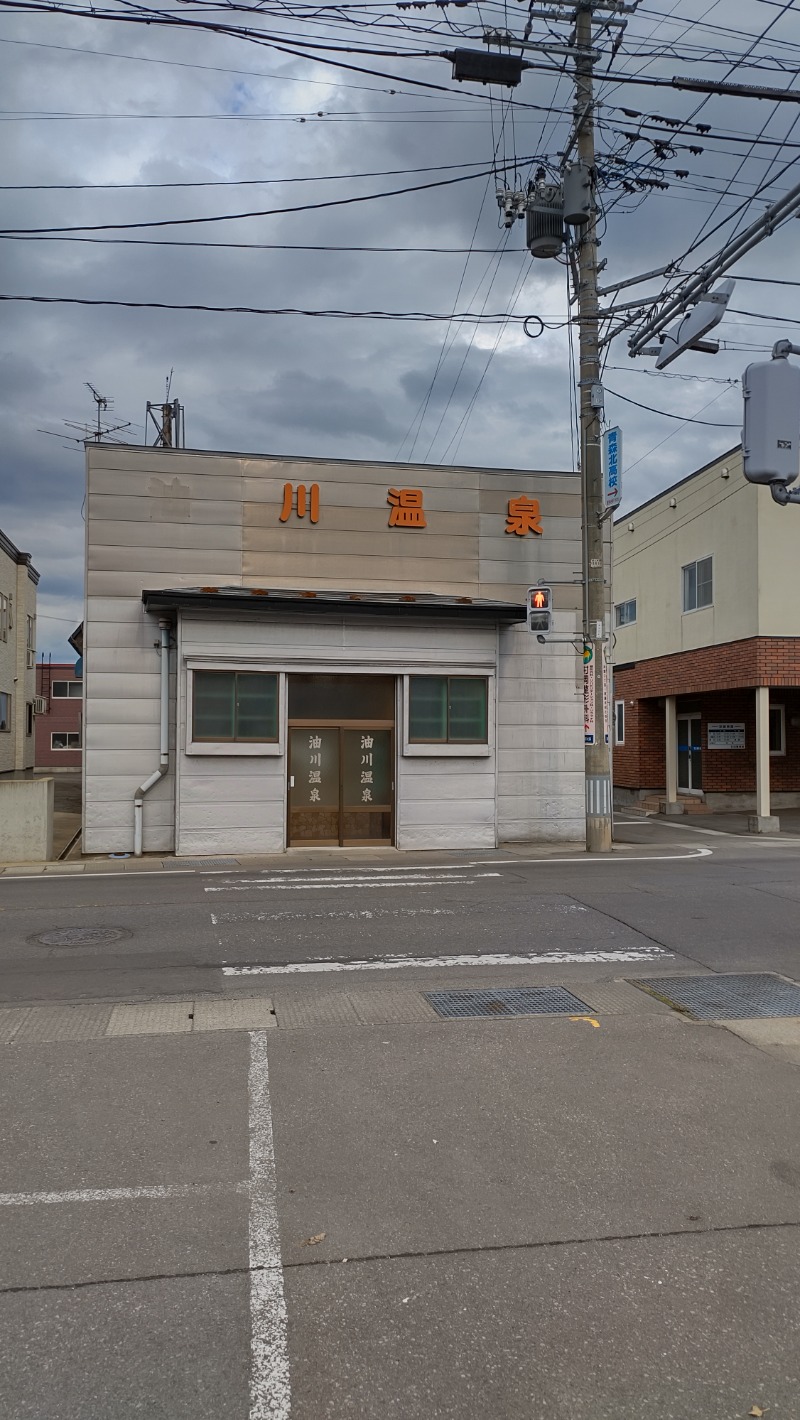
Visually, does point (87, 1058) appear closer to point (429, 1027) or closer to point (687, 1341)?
point (429, 1027)

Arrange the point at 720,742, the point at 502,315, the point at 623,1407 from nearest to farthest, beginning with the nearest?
the point at 623,1407, the point at 502,315, the point at 720,742

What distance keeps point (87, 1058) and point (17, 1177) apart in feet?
5.28

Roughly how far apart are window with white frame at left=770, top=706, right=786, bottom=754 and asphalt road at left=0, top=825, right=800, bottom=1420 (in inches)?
730

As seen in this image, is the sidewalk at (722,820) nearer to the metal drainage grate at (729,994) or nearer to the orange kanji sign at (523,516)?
the orange kanji sign at (523,516)

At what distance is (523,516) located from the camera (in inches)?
730

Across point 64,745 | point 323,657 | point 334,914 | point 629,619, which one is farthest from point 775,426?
point 64,745

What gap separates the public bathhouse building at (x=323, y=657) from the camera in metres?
16.7

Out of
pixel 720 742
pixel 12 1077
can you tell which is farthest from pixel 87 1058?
pixel 720 742

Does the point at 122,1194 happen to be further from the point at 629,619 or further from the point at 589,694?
the point at 629,619

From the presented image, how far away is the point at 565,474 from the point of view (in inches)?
742

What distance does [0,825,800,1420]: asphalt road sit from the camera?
10.2 feet

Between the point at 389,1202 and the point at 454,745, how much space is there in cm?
1355

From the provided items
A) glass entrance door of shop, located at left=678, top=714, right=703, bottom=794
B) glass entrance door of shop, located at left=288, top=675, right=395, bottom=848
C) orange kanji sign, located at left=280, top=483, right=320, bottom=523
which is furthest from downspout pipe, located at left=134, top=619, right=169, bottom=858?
glass entrance door of shop, located at left=678, top=714, right=703, bottom=794

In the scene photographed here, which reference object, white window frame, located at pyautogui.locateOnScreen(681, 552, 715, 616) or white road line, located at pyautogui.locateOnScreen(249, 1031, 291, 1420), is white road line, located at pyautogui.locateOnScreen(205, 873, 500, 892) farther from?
white window frame, located at pyautogui.locateOnScreen(681, 552, 715, 616)
